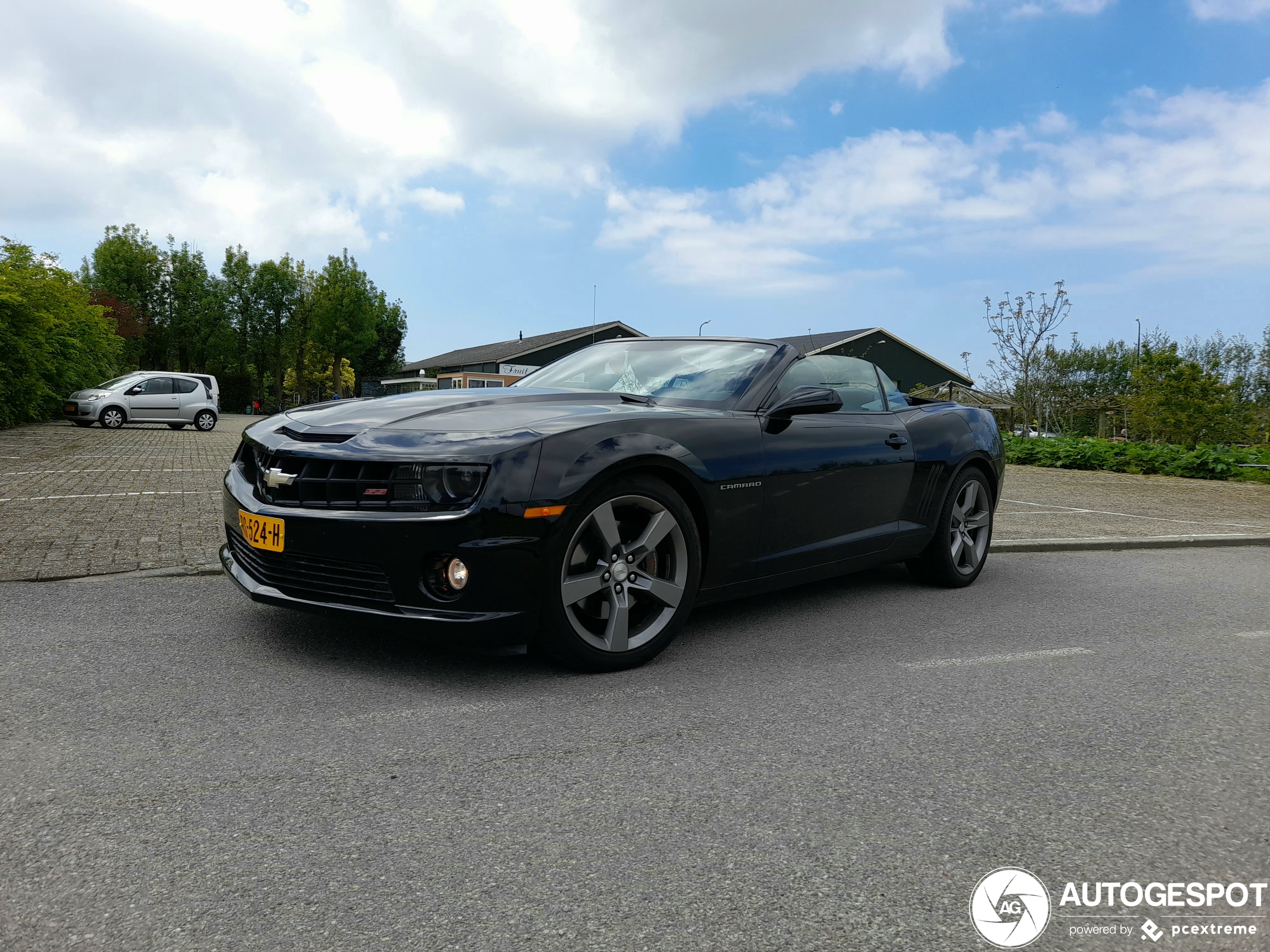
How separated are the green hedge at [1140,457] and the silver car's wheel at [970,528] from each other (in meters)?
12.3

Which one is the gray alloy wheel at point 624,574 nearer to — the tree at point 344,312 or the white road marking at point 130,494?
the white road marking at point 130,494

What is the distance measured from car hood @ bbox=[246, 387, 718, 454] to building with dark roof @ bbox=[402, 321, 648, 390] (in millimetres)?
42838

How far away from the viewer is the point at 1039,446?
21156mm

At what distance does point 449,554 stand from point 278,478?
2.70ft

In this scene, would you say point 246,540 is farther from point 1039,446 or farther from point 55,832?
point 1039,446

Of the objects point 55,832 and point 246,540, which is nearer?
point 55,832

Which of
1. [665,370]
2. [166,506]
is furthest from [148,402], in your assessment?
[665,370]

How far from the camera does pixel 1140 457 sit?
19.1 meters

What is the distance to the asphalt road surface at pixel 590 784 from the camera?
2070mm

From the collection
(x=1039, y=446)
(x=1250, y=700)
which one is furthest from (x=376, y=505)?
(x=1039, y=446)

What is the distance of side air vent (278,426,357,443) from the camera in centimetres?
378

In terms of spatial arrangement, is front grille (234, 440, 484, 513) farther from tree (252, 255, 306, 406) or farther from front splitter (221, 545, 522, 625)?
tree (252, 255, 306, 406)

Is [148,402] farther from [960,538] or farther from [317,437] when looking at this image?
[317,437]

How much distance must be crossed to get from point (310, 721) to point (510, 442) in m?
1.14
